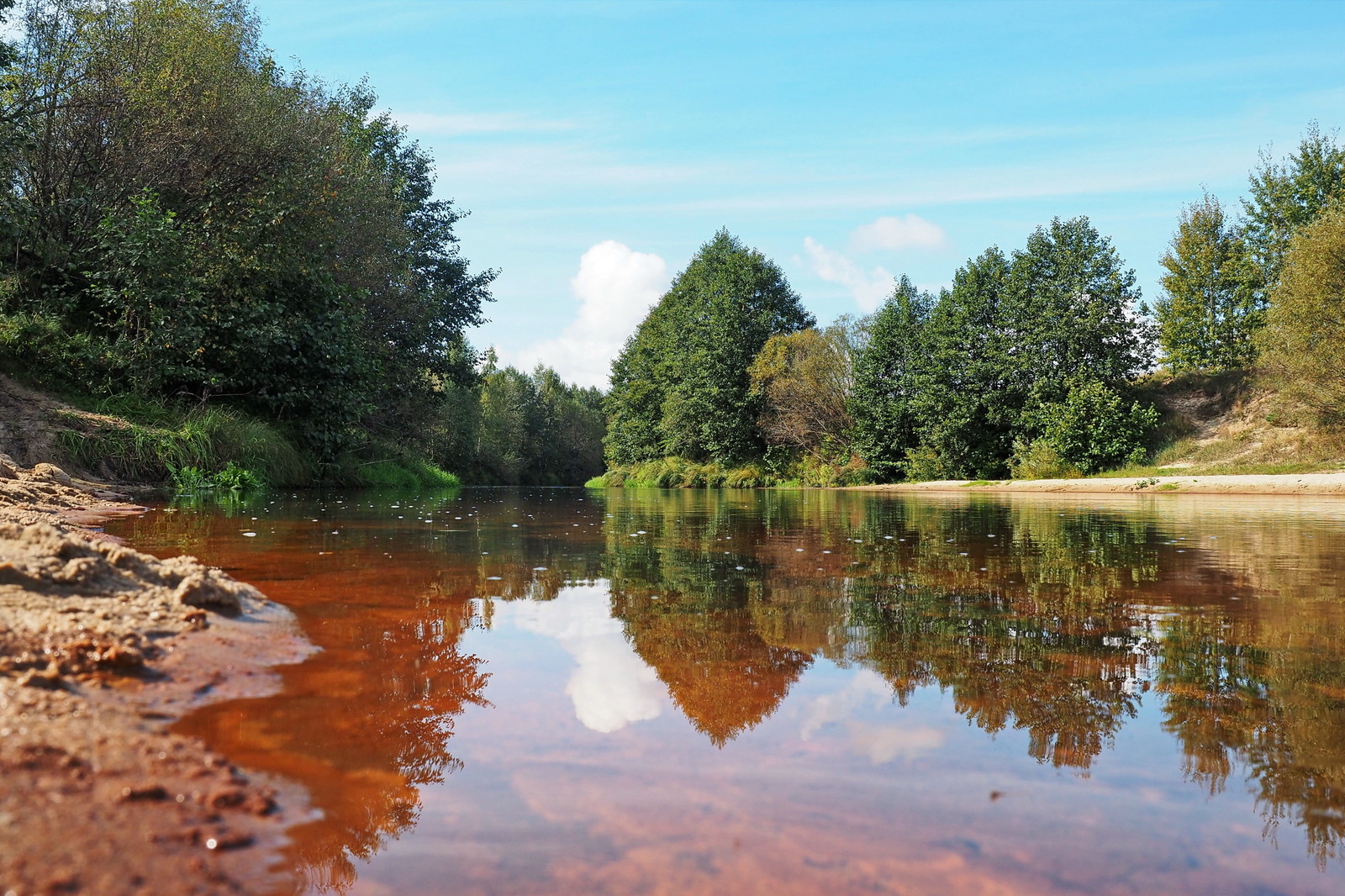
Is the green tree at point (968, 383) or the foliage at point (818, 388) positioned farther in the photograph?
the foliage at point (818, 388)

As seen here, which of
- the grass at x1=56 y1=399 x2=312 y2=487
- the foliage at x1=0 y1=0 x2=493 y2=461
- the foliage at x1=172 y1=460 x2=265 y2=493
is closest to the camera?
the grass at x1=56 y1=399 x2=312 y2=487

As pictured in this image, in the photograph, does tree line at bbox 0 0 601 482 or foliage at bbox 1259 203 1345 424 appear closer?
tree line at bbox 0 0 601 482

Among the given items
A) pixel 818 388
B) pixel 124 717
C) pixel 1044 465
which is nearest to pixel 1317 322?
pixel 1044 465

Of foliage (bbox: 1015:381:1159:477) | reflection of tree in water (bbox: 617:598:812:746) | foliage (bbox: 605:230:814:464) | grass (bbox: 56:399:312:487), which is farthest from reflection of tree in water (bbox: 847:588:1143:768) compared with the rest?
foliage (bbox: 605:230:814:464)

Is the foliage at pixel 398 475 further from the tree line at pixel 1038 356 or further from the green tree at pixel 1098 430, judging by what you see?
the green tree at pixel 1098 430

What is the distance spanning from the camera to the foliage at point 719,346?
45844mm

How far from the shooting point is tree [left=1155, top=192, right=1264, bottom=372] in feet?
113

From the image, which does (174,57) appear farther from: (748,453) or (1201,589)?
(748,453)

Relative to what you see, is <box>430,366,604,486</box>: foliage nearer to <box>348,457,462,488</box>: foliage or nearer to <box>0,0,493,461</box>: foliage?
<box>348,457,462,488</box>: foliage

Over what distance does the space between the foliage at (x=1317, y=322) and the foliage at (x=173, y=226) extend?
27.7 m

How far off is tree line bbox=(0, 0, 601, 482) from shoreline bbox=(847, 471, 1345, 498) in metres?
19.6

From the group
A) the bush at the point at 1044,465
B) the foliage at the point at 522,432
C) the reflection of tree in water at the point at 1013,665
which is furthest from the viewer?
the foliage at the point at 522,432

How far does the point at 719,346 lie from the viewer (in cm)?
4628

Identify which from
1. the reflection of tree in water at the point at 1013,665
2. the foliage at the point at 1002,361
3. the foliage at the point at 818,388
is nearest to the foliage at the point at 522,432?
the foliage at the point at 818,388
